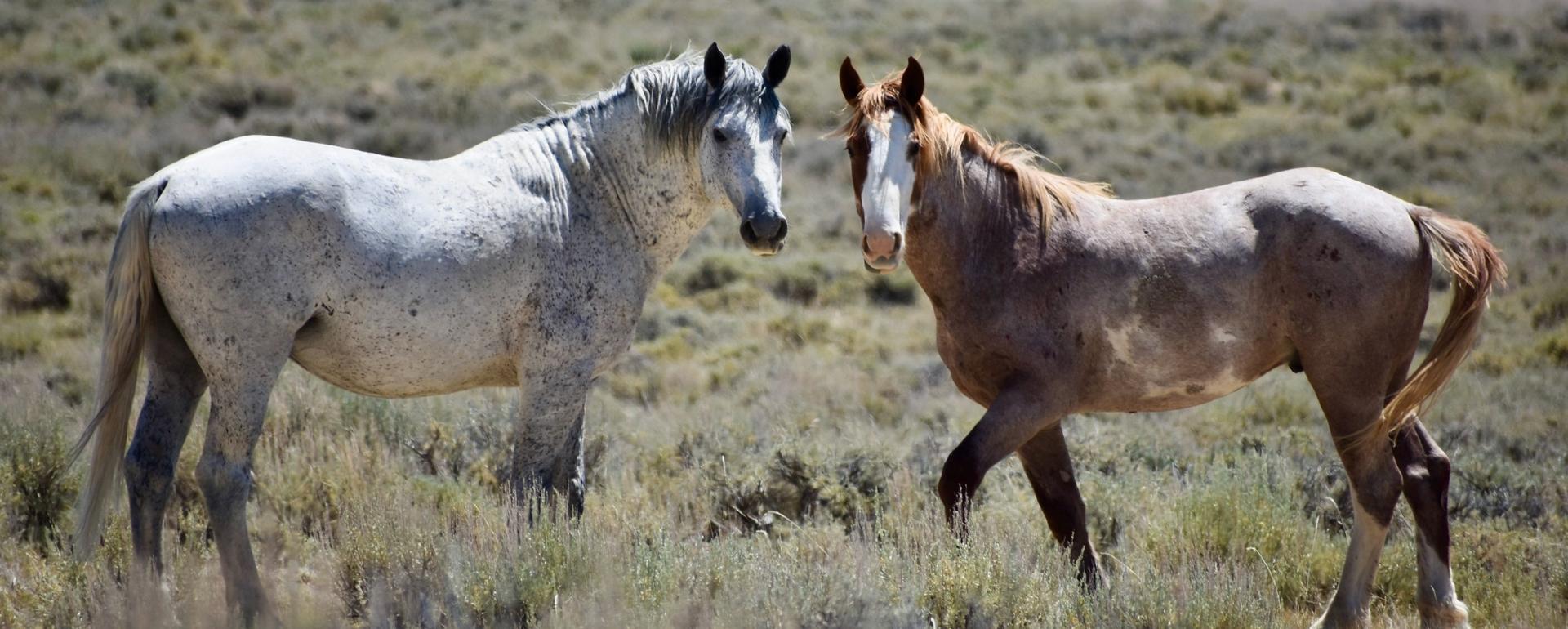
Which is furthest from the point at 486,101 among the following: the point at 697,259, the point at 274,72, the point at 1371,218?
the point at 1371,218

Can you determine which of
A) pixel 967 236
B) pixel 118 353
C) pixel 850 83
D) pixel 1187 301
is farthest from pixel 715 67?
A: pixel 118 353

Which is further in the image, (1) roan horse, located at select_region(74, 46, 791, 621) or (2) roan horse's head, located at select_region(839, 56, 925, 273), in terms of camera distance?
(2) roan horse's head, located at select_region(839, 56, 925, 273)

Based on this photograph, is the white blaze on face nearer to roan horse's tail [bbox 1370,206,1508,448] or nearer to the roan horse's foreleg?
the roan horse's foreleg

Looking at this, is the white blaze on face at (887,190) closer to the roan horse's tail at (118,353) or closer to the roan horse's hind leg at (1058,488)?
the roan horse's hind leg at (1058,488)

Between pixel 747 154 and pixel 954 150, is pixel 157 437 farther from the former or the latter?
pixel 954 150

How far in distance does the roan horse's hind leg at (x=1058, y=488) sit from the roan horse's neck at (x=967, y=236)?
741 mm

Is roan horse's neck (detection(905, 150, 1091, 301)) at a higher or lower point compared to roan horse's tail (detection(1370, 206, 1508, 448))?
higher

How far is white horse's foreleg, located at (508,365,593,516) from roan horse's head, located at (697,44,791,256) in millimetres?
872

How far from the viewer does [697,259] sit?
→ 13773mm

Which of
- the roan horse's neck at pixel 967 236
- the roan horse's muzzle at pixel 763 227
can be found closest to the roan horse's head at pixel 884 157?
the roan horse's neck at pixel 967 236

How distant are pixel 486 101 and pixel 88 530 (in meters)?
15.8

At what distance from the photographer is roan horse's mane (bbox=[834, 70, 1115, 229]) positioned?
454cm

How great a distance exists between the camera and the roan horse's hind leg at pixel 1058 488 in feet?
15.9

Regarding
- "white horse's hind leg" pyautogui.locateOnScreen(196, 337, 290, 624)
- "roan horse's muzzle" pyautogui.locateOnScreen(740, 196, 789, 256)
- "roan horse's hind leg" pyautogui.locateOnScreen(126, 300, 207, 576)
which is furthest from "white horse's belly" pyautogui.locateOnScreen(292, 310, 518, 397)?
"roan horse's muzzle" pyautogui.locateOnScreen(740, 196, 789, 256)
